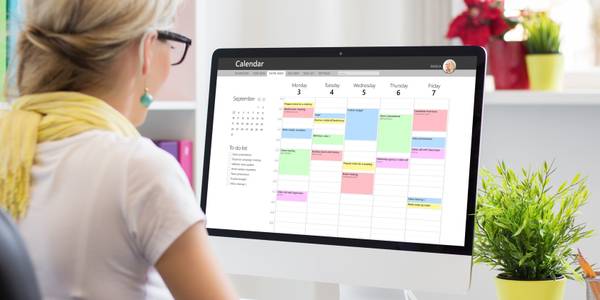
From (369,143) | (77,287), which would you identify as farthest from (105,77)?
(369,143)

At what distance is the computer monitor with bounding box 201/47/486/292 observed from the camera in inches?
52.6

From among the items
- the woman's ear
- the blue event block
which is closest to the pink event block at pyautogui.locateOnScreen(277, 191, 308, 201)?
the blue event block

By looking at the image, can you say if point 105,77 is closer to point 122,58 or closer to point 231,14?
point 122,58

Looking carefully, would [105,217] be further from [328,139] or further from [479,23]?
[479,23]

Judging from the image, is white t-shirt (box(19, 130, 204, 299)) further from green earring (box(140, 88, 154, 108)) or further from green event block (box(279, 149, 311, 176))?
green event block (box(279, 149, 311, 176))

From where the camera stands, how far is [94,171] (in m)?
0.93

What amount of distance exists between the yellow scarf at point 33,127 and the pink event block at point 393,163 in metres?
0.49

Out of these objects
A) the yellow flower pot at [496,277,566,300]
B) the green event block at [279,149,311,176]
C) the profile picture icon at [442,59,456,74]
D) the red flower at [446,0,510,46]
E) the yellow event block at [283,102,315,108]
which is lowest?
the yellow flower pot at [496,277,566,300]

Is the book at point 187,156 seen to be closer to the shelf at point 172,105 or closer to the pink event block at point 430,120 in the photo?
the shelf at point 172,105

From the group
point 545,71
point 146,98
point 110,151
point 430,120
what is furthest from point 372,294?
point 545,71

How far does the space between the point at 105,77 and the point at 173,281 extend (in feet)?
0.90

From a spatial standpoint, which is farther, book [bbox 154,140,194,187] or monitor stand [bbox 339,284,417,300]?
book [bbox 154,140,194,187]

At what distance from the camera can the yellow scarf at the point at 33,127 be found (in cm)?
98

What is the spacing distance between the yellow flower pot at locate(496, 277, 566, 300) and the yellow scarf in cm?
64
